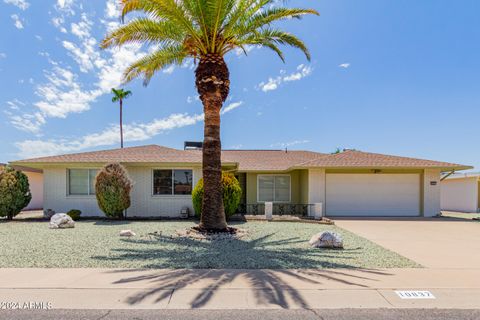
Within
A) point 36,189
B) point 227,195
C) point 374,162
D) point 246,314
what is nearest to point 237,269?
point 246,314

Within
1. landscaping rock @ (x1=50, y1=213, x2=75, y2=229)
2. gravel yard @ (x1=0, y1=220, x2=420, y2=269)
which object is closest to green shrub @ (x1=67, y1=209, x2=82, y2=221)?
landscaping rock @ (x1=50, y1=213, x2=75, y2=229)

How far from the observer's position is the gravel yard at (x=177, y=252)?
20.3 feet

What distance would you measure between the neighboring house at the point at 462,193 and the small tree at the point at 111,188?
23.2 m

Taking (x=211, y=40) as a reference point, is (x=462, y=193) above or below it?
below

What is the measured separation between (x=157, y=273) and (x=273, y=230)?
6.10 metres

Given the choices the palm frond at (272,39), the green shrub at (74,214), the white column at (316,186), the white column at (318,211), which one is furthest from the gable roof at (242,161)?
the palm frond at (272,39)

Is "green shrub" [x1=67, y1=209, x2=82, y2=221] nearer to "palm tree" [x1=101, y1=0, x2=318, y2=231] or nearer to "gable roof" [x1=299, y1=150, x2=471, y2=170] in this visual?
"palm tree" [x1=101, y1=0, x2=318, y2=231]

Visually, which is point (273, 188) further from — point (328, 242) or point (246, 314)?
point (246, 314)

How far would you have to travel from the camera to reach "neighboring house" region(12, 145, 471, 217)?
577 inches

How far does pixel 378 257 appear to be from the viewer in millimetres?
6910

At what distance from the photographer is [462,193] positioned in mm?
20812

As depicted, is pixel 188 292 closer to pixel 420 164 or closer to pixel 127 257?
pixel 127 257

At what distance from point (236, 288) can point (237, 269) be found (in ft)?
3.34

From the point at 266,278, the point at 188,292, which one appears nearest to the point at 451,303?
the point at 266,278
